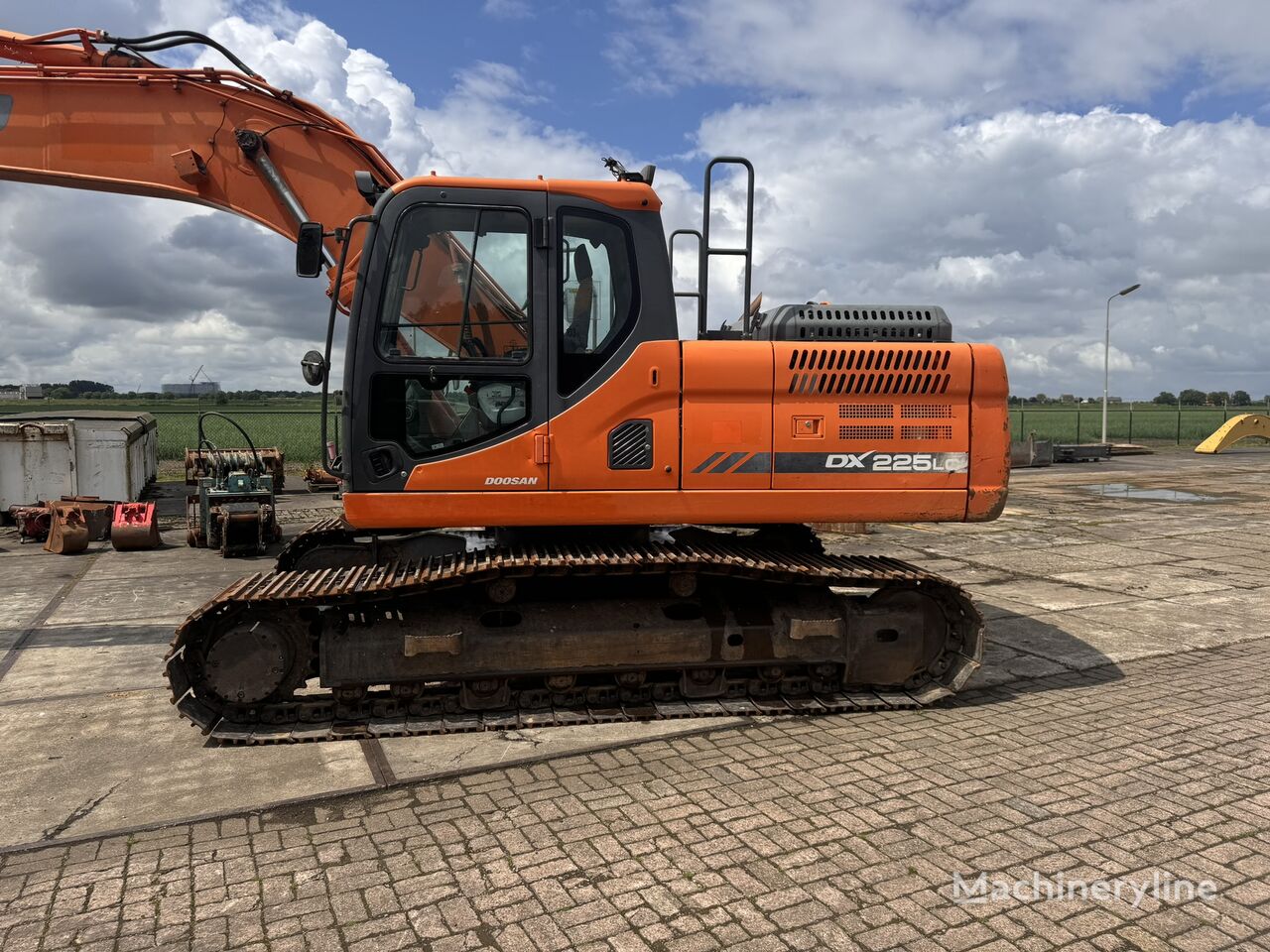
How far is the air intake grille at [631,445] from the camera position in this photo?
5230 millimetres

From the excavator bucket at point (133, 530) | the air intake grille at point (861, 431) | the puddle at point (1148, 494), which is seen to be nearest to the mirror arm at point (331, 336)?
the air intake grille at point (861, 431)

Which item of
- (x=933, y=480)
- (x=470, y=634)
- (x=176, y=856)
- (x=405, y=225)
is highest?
(x=405, y=225)

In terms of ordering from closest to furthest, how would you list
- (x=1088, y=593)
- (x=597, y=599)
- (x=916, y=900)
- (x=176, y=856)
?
(x=916, y=900) → (x=176, y=856) → (x=597, y=599) → (x=1088, y=593)

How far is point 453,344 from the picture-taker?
16.7ft

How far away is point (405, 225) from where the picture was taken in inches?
200

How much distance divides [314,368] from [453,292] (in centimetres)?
100

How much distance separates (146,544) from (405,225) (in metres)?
9.68

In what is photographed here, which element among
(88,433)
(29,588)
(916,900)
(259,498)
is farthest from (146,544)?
(916,900)

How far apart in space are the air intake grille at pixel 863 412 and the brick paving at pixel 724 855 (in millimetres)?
1962

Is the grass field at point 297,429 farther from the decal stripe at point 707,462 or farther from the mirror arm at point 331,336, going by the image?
the decal stripe at point 707,462

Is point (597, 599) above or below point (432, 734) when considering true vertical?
above

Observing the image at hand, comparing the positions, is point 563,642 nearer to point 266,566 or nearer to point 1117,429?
point 266,566

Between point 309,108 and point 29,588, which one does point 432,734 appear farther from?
point 29,588

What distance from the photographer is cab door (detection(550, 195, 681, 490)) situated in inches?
203
